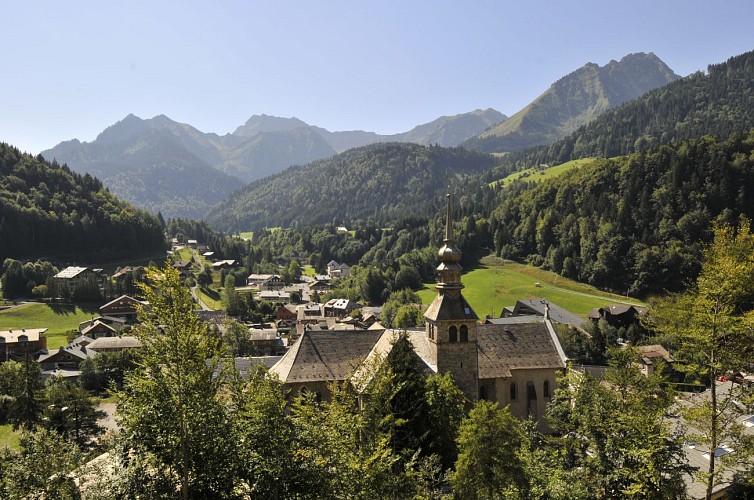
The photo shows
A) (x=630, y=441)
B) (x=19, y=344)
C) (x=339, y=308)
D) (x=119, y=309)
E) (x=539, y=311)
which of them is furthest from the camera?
(x=339, y=308)

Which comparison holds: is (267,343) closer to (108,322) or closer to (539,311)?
(108,322)

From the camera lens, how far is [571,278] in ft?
448

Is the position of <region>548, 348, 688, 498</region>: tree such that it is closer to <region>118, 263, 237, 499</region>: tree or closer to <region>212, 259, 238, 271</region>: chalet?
<region>118, 263, 237, 499</region>: tree

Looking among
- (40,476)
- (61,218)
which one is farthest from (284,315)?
(40,476)

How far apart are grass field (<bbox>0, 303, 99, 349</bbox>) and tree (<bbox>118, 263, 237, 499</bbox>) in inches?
3767

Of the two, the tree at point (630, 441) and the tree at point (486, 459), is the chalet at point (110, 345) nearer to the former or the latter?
the tree at point (486, 459)

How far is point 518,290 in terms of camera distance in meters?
125

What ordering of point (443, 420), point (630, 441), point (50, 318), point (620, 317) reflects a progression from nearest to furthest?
point (630, 441) → point (443, 420) → point (620, 317) → point (50, 318)

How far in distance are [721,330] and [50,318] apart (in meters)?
125

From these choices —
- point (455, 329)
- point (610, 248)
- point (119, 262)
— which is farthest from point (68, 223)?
point (610, 248)

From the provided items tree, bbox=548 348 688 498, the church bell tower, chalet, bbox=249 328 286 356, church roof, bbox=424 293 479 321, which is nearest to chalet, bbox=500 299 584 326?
chalet, bbox=249 328 286 356

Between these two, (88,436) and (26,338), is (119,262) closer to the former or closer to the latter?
(26,338)

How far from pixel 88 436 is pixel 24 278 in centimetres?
9453

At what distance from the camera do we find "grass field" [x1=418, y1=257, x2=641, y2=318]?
4550 inches
